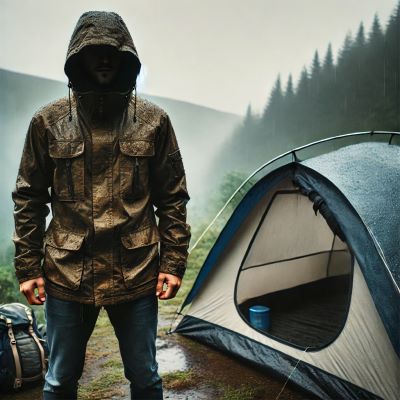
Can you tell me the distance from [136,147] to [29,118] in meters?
8.79

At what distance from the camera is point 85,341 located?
1.61m

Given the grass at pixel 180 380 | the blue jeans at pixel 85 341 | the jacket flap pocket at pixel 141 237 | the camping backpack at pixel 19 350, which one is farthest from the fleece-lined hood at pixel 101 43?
the grass at pixel 180 380

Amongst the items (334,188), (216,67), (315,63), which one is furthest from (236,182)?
(334,188)

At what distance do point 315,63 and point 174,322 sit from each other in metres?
13.0

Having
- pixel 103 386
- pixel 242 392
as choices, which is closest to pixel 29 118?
pixel 103 386

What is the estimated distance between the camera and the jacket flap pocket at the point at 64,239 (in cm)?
154

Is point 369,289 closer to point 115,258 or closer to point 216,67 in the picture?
point 115,258

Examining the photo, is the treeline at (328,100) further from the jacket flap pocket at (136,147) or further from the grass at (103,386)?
the jacket flap pocket at (136,147)

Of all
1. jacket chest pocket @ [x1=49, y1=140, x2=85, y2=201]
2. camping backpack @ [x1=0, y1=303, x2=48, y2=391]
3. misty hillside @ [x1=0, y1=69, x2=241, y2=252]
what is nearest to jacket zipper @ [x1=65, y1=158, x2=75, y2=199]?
jacket chest pocket @ [x1=49, y1=140, x2=85, y2=201]

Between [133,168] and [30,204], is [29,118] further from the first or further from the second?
[133,168]

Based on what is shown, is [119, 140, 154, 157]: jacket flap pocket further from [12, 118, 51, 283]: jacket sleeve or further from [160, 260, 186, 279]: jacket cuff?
[160, 260, 186, 279]: jacket cuff

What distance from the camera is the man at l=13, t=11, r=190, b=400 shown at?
5.11ft

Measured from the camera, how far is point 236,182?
1092cm

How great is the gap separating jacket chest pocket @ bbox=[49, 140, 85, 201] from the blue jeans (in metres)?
0.37
